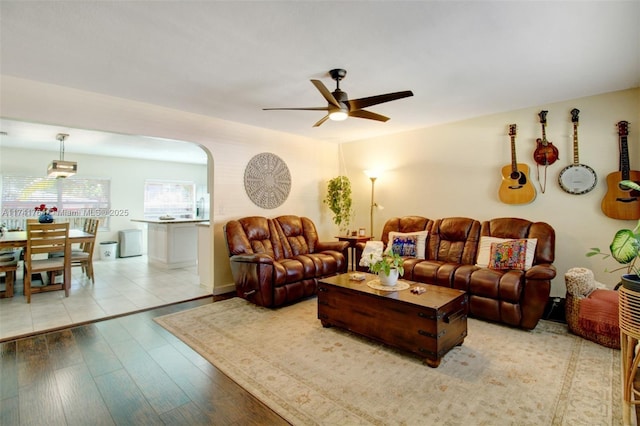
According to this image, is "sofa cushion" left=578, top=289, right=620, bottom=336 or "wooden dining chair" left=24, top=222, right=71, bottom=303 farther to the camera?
"wooden dining chair" left=24, top=222, right=71, bottom=303

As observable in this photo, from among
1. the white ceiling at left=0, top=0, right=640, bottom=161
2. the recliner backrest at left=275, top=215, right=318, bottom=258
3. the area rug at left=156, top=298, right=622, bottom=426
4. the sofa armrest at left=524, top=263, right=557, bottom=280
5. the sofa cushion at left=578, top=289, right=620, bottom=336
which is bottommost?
the area rug at left=156, top=298, right=622, bottom=426

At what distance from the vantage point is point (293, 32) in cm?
220

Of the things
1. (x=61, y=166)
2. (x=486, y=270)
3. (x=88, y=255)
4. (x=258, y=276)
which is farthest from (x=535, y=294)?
(x=61, y=166)

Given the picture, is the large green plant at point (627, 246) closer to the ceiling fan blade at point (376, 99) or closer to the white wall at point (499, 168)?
the ceiling fan blade at point (376, 99)

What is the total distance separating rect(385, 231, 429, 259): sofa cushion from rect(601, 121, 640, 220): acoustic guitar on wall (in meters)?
1.94

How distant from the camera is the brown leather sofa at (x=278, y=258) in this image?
3.62m

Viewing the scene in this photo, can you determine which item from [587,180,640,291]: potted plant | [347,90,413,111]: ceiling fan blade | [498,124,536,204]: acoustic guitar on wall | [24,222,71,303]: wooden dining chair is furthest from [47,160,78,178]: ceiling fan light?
[587,180,640,291]: potted plant

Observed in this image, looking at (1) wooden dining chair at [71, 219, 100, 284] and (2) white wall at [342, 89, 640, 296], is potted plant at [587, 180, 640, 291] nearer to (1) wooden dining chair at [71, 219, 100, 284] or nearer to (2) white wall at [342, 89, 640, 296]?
(2) white wall at [342, 89, 640, 296]

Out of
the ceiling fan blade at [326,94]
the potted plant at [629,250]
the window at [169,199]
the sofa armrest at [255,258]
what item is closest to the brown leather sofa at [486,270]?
the potted plant at [629,250]

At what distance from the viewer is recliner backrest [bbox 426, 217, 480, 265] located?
155 inches

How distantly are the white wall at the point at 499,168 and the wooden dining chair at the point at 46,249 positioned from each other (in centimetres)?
452

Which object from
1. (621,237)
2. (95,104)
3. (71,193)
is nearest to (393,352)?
(621,237)

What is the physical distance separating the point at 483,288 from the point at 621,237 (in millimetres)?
1458

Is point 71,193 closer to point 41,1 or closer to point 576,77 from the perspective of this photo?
point 41,1
